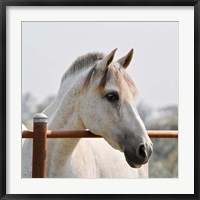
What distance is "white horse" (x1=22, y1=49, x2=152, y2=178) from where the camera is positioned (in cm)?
287

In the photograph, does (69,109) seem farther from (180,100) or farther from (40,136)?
(180,100)

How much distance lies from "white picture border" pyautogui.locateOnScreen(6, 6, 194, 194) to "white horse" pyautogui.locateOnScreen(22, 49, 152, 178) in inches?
6.2

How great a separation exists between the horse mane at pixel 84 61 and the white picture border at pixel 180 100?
304 millimetres

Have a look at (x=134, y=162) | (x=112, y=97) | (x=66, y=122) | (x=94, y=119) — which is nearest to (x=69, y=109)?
(x=66, y=122)

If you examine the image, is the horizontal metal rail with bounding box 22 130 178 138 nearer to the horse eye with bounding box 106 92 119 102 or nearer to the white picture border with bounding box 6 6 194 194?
the white picture border with bounding box 6 6 194 194

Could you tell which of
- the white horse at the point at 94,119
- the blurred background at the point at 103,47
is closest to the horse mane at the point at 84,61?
the white horse at the point at 94,119

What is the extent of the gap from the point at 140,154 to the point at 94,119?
14.1 inches

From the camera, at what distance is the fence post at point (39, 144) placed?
2816mm

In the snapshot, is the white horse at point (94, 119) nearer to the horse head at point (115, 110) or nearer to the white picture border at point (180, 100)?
the horse head at point (115, 110)

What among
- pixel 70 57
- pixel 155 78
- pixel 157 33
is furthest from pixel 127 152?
pixel 155 78

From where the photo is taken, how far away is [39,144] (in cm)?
283

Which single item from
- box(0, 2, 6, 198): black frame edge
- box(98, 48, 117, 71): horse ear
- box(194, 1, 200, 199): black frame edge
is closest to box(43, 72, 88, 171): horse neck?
box(98, 48, 117, 71): horse ear

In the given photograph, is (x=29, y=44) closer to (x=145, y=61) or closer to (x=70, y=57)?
(x=70, y=57)

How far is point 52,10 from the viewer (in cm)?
293
